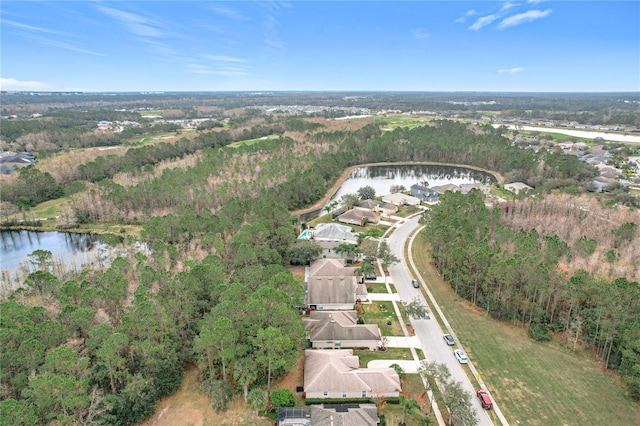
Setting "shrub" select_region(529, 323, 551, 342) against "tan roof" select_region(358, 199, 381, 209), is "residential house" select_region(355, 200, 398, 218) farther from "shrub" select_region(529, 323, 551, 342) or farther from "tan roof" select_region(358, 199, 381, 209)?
"shrub" select_region(529, 323, 551, 342)

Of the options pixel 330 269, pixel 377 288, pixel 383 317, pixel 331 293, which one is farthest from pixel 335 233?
pixel 383 317

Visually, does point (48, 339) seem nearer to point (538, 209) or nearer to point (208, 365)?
point (208, 365)

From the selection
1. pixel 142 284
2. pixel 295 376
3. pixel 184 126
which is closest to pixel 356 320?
pixel 295 376

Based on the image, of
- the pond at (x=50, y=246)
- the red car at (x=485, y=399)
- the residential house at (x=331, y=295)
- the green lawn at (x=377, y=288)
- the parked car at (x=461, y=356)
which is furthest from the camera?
the pond at (x=50, y=246)

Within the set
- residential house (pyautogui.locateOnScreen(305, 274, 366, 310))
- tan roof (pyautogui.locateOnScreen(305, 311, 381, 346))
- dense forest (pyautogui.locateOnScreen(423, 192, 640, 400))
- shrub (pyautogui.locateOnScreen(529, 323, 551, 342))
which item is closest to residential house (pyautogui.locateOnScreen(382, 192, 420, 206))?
dense forest (pyautogui.locateOnScreen(423, 192, 640, 400))

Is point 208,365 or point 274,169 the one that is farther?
point 274,169

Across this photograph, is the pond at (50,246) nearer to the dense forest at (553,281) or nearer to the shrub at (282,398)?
the shrub at (282,398)

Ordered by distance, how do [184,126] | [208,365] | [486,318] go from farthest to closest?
[184,126] < [486,318] < [208,365]

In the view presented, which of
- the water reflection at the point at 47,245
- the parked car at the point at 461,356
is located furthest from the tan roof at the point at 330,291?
the water reflection at the point at 47,245
